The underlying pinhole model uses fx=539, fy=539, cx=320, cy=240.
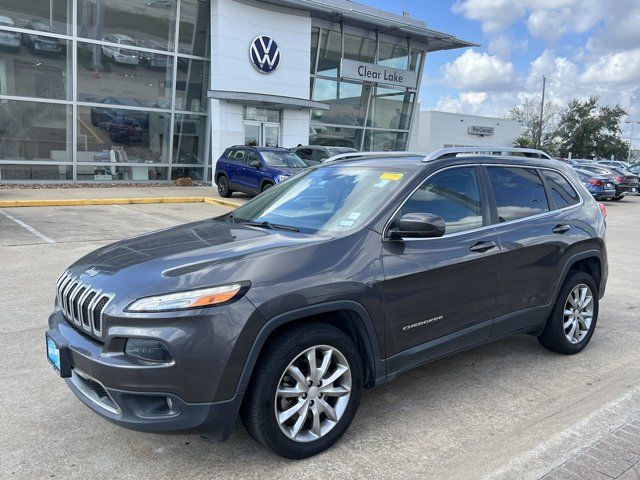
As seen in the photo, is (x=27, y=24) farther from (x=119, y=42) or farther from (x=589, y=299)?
(x=589, y=299)

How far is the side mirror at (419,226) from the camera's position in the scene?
3.30m

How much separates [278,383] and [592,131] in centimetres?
6978

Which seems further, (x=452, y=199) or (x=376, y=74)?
(x=376, y=74)

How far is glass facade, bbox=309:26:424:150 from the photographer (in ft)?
83.0

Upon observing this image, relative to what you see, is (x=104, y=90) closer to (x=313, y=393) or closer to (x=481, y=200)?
(x=481, y=200)

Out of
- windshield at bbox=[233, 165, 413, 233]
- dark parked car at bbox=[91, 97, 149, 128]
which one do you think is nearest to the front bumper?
windshield at bbox=[233, 165, 413, 233]

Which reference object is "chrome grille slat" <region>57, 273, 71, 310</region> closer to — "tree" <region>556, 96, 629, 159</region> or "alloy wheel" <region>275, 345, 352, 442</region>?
"alloy wheel" <region>275, 345, 352, 442</region>

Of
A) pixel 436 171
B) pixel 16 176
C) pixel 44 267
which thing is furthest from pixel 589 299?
pixel 16 176

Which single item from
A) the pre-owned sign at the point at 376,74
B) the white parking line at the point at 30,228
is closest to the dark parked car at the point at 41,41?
the white parking line at the point at 30,228

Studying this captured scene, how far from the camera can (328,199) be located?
3.87 metres

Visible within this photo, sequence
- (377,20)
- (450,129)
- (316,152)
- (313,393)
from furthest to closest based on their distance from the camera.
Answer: (450,129), (377,20), (316,152), (313,393)

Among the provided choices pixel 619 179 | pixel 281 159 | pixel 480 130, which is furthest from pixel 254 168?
pixel 480 130

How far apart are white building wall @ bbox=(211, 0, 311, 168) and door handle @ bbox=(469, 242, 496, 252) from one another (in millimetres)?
18225

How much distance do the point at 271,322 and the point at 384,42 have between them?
26.5 m
